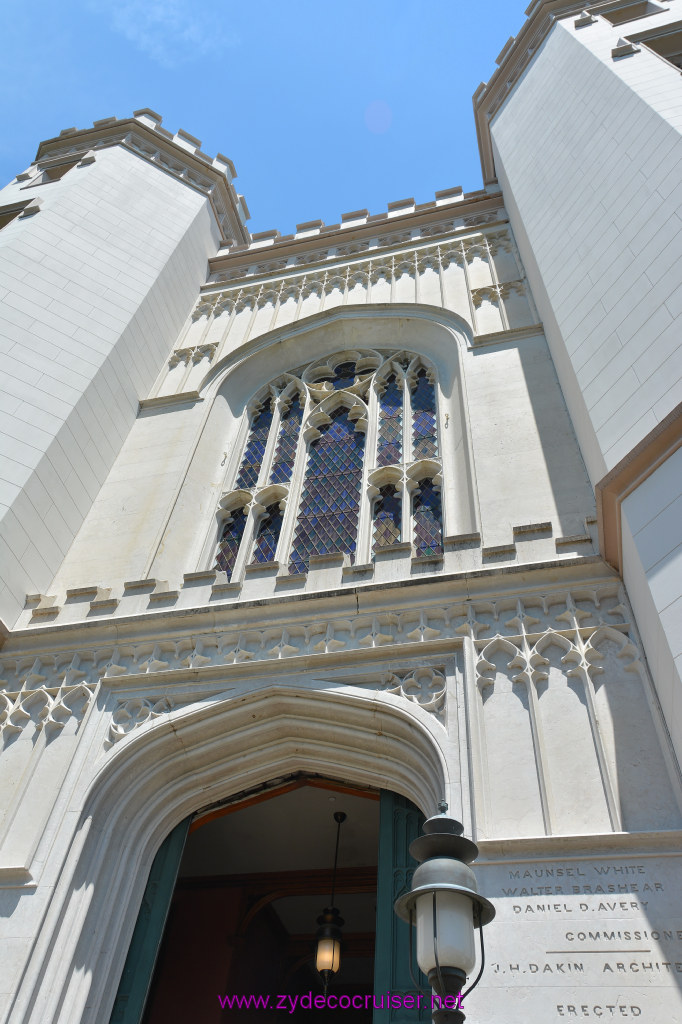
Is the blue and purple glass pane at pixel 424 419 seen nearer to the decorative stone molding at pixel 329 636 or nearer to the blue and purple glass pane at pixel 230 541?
the blue and purple glass pane at pixel 230 541

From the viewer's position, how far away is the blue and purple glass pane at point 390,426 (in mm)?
9716

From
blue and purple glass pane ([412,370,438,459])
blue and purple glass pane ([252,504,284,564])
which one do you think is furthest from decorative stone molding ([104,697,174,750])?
blue and purple glass pane ([412,370,438,459])

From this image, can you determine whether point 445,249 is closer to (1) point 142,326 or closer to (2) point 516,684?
(1) point 142,326

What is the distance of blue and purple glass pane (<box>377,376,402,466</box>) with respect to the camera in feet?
31.9

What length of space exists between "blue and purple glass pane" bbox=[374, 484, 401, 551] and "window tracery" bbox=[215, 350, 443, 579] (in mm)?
11

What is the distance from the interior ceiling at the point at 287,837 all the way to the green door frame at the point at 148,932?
1.93 m

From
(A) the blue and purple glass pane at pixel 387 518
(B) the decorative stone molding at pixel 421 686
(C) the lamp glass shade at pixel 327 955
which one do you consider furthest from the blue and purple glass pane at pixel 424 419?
(C) the lamp glass shade at pixel 327 955

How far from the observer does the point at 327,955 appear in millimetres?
7762

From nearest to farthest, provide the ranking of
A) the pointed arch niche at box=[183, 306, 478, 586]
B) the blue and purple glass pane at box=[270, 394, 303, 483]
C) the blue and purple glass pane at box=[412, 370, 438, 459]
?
the pointed arch niche at box=[183, 306, 478, 586] < the blue and purple glass pane at box=[412, 370, 438, 459] < the blue and purple glass pane at box=[270, 394, 303, 483]

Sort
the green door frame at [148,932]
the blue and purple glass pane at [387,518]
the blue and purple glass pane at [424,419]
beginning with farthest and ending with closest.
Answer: the blue and purple glass pane at [424,419] < the blue and purple glass pane at [387,518] < the green door frame at [148,932]

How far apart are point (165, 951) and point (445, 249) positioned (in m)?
10.6

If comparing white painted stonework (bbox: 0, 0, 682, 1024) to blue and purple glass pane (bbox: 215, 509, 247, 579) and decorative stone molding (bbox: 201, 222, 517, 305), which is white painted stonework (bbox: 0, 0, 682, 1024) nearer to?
blue and purple glass pane (bbox: 215, 509, 247, 579)

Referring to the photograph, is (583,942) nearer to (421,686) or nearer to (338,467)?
(421,686)

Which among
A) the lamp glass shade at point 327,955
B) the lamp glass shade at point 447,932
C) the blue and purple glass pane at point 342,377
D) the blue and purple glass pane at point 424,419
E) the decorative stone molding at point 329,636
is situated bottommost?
the lamp glass shade at point 447,932
